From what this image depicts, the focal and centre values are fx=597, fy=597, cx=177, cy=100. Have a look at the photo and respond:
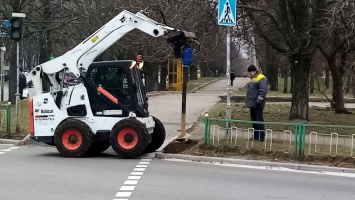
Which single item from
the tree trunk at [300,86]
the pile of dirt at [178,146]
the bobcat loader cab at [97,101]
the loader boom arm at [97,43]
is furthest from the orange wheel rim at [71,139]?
the tree trunk at [300,86]

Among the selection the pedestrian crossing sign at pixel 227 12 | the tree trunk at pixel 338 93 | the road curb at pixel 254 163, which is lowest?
the road curb at pixel 254 163

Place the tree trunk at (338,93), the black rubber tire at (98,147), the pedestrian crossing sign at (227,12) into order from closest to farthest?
the black rubber tire at (98,147), the pedestrian crossing sign at (227,12), the tree trunk at (338,93)

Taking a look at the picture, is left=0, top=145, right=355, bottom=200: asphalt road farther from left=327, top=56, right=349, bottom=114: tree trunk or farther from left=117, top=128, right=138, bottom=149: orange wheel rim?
left=327, top=56, right=349, bottom=114: tree trunk

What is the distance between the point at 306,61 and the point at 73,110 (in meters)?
9.48

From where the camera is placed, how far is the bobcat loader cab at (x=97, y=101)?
13.8 metres

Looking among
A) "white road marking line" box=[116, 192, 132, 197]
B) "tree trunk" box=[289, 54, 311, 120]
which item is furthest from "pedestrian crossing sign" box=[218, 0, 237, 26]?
"tree trunk" box=[289, 54, 311, 120]

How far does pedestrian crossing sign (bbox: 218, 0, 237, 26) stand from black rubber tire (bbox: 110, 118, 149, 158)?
333cm

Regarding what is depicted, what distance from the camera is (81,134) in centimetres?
1384

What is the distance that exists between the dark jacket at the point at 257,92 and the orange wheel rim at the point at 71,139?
4.53 m

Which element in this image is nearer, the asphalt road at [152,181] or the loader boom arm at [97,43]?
the asphalt road at [152,181]

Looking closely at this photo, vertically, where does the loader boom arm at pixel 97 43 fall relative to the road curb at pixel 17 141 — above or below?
above

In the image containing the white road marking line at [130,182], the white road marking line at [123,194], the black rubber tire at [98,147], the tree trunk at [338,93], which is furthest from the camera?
the tree trunk at [338,93]

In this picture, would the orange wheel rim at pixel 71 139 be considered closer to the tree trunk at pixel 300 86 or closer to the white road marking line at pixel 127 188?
the white road marking line at pixel 127 188

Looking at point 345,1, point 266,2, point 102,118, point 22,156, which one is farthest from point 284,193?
point 266,2
